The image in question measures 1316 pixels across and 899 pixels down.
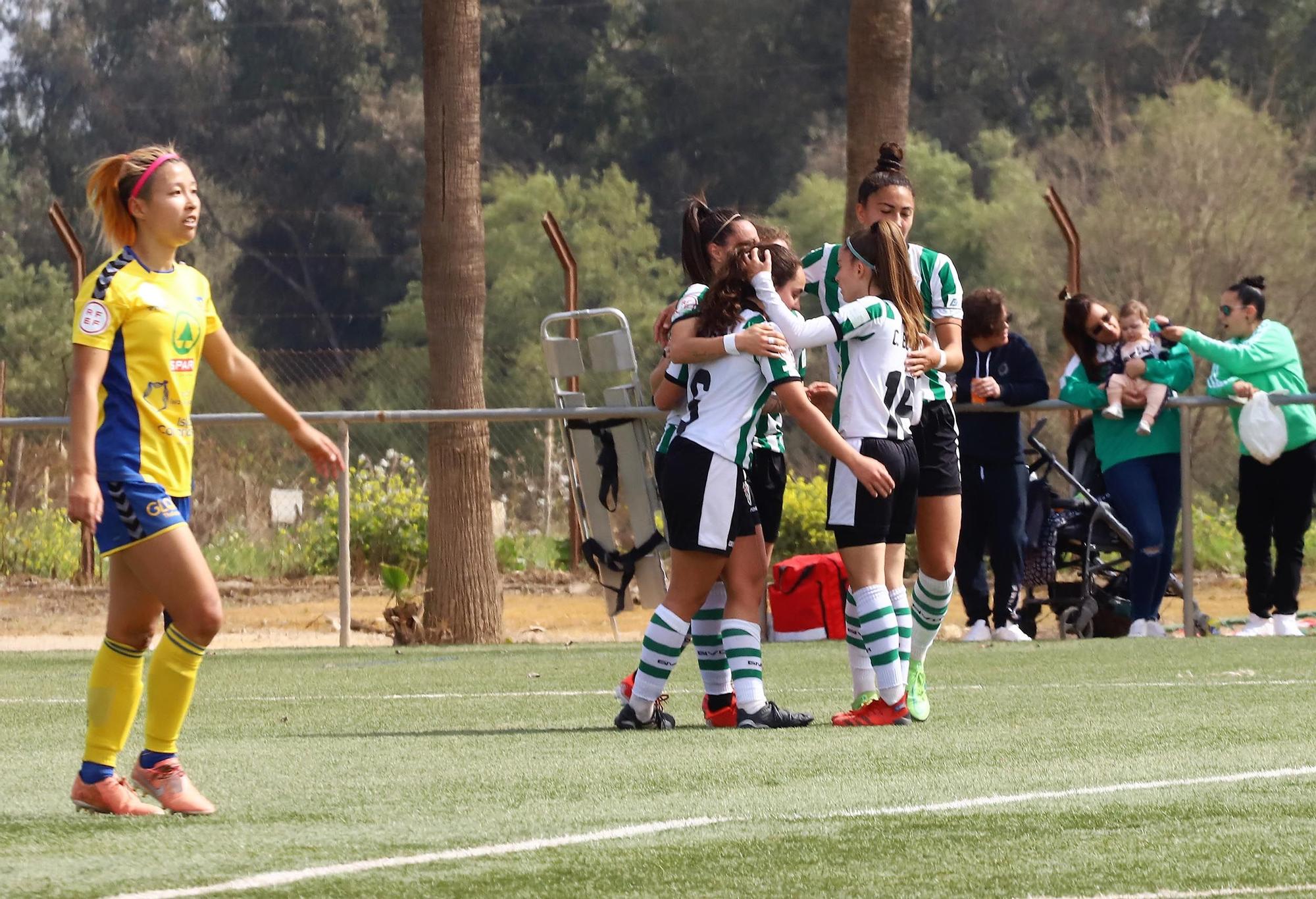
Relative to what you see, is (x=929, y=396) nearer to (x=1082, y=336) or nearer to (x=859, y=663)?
(x=859, y=663)

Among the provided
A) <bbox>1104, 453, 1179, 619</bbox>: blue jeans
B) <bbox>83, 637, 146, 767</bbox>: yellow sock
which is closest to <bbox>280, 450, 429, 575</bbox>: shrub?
<bbox>1104, 453, 1179, 619</bbox>: blue jeans

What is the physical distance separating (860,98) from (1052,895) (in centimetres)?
1016

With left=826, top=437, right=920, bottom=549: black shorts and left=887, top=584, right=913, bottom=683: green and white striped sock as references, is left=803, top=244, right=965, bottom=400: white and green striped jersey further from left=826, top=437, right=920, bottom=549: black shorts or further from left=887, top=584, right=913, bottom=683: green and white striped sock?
left=887, top=584, right=913, bottom=683: green and white striped sock

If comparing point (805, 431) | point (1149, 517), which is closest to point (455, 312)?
point (1149, 517)

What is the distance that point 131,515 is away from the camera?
4.86m

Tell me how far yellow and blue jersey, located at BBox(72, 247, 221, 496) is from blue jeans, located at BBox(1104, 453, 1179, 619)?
7.02m

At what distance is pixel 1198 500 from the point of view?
2377cm

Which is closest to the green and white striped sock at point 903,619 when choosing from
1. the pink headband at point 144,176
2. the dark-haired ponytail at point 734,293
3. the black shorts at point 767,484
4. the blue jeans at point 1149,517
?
the black shorts at point 767,484

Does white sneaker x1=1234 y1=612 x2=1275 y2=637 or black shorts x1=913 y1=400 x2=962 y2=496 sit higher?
black shorts x1=913 y1=400 x2=962 y2=496

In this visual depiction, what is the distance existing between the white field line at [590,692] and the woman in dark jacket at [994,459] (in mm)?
2391

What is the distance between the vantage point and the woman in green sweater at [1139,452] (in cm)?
1105

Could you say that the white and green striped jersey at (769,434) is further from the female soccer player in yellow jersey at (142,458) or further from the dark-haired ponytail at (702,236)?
the female soccer player in yellow jersey at (142,458)

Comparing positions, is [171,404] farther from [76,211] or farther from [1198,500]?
[76,211]

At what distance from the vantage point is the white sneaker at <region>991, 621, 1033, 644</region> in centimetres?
1108
